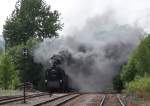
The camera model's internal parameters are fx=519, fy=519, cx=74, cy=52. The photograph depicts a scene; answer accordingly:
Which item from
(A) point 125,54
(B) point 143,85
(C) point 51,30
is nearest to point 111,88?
(A) point 125,54

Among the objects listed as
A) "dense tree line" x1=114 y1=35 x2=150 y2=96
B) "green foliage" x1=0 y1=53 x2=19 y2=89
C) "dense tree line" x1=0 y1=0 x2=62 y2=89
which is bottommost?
"dense tree line" x1=114 y1=35 x2=150 y2=96

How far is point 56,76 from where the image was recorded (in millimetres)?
50594

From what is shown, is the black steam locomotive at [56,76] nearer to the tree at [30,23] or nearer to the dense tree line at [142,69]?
the dense tree line at [142,69]

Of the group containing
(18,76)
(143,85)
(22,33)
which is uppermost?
(22,33)

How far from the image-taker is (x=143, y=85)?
3584 cm

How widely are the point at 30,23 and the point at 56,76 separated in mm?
41527

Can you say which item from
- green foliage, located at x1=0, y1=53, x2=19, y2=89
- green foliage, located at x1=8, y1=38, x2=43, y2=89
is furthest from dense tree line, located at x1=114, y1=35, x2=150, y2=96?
green foliage, located at x1=8, y1=38, x2=43, y2=89

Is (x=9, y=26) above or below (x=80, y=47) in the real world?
above

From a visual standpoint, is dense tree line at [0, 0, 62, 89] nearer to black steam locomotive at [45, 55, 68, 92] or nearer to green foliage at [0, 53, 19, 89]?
green foliage at [0, 53, 19, 89]

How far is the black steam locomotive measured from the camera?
50.5 m

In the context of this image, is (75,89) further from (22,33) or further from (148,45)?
(22,33)

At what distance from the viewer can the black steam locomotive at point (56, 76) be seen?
1989 inches

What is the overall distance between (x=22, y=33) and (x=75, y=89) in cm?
3292

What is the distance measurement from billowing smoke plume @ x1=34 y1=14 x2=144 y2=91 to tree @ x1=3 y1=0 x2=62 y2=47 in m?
29.4
